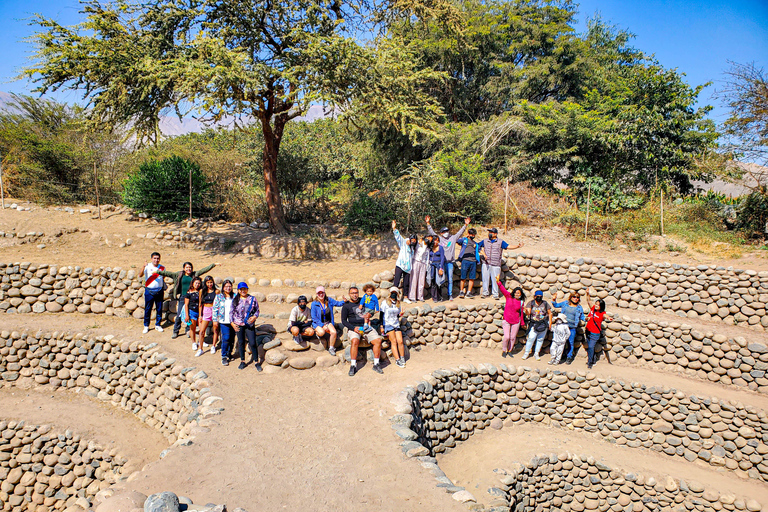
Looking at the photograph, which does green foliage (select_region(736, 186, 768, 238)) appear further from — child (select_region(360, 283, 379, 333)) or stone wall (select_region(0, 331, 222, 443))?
stone wall (select_region(0, 331, 222, 443))

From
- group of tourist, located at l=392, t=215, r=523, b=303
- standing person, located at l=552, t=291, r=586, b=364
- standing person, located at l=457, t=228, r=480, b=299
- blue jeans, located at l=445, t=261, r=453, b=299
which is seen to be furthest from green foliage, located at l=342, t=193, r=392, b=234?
standing person, located at l=552, t=291, r=586, b=364

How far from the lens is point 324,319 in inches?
354

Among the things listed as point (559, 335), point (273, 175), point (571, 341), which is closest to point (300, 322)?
point (559, 335)

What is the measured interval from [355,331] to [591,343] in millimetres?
5620

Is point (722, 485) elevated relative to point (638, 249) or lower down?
lower down

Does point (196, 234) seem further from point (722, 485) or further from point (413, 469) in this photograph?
point (722, 485)

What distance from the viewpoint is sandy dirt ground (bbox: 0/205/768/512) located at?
5.23m

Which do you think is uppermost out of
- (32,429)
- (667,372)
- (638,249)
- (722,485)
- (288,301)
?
(638,249)

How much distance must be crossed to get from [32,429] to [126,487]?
5.48m

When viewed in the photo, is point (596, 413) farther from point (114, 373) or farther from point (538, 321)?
point (114, 373)

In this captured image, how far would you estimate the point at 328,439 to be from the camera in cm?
644

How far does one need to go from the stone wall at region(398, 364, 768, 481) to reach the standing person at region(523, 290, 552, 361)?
2.11ft

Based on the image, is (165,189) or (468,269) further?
(165,189)

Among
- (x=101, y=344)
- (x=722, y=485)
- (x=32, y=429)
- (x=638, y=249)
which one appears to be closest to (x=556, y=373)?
(x=722, y=485)
